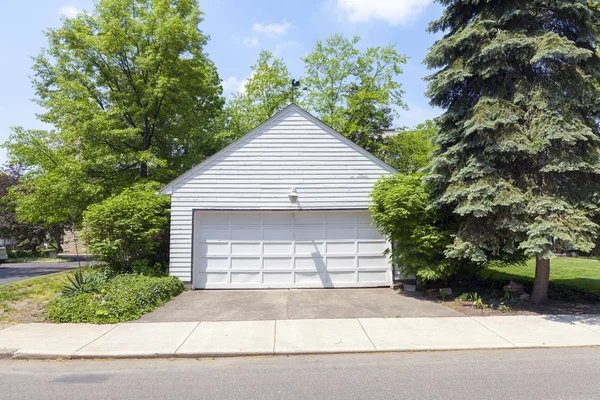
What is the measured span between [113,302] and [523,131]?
368 inches

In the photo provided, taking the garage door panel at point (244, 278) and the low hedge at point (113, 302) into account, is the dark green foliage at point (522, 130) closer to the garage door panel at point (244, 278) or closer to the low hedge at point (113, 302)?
the garage door panel at point (244, 278)

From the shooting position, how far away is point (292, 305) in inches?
337

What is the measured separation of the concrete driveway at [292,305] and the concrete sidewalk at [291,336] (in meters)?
0.40

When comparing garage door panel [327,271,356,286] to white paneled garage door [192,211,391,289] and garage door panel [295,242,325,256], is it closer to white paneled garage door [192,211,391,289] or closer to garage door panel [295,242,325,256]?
white paneled garage door [192,211,391,289]

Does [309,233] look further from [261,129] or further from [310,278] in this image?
[261,129]

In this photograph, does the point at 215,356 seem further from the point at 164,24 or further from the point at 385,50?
the point at 385,50

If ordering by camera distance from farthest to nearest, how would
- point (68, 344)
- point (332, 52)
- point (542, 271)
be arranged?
point (332, 52) < point (542, 271) < point (68, 344)

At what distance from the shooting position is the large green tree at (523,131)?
733 centimetres

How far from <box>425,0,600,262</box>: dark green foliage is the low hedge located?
22.6 ft

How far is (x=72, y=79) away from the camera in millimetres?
15195

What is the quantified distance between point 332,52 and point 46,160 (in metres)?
15.7

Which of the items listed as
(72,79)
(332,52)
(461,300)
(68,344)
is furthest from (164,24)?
(461,300)

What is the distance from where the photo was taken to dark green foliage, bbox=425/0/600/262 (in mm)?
7328

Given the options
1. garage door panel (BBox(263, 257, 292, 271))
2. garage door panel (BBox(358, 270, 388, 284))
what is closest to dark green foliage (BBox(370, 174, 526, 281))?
garage door panel (BBox(358, 270, 388, 284))
